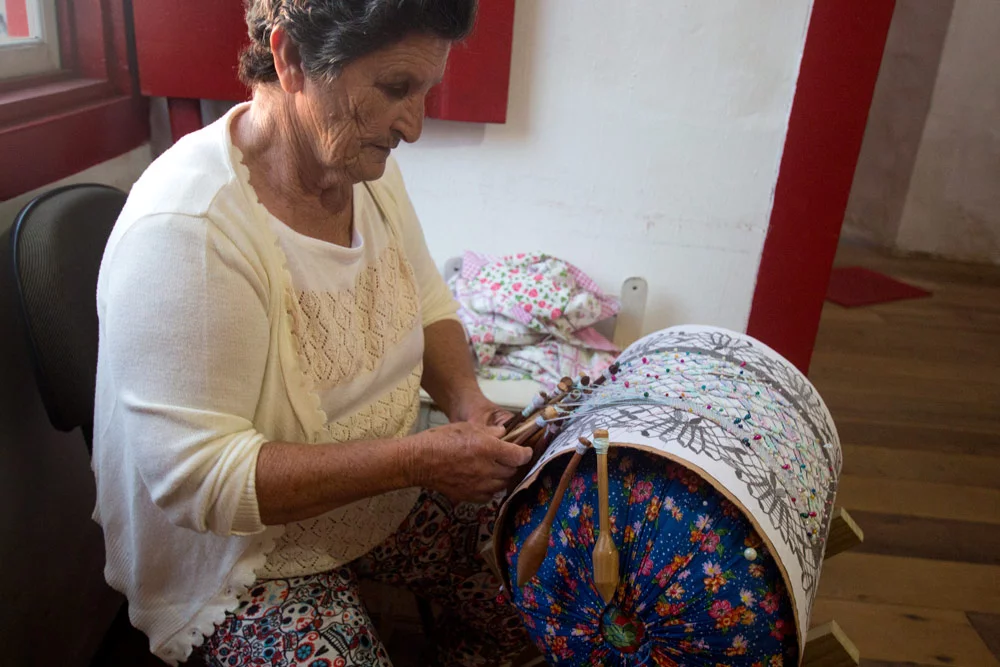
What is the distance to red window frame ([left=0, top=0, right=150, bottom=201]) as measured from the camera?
1.33m

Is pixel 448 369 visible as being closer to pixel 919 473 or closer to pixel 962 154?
pixel 919 473

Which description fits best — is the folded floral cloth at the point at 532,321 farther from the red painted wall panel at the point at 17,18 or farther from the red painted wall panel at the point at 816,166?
the red painted wall panel at the point at 17,18

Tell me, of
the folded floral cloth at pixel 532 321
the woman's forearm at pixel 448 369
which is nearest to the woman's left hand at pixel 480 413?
the woman's forearm at pixel 448 369

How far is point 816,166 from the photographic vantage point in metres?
1.97

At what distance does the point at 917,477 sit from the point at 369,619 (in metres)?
2.18

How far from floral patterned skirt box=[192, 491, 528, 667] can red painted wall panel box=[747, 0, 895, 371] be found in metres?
1.13

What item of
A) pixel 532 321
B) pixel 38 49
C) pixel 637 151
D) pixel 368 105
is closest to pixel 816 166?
pixel 637 151

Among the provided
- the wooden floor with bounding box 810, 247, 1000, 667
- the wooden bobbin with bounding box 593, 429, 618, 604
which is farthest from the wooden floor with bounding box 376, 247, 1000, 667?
the wooden bobbin with bounding box 593, 429, 618, 604

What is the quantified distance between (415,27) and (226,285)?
39 cm

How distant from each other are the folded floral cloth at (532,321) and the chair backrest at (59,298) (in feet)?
2.90

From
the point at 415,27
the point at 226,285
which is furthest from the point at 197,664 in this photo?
the point at 415,27

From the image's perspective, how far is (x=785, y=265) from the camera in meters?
2.07

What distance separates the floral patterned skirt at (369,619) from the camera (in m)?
1.06

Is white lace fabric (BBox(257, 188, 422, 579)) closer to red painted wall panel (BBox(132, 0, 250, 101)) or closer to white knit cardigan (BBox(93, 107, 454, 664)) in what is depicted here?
white knit cardigan (BBox(93, 107, 454, 664))
